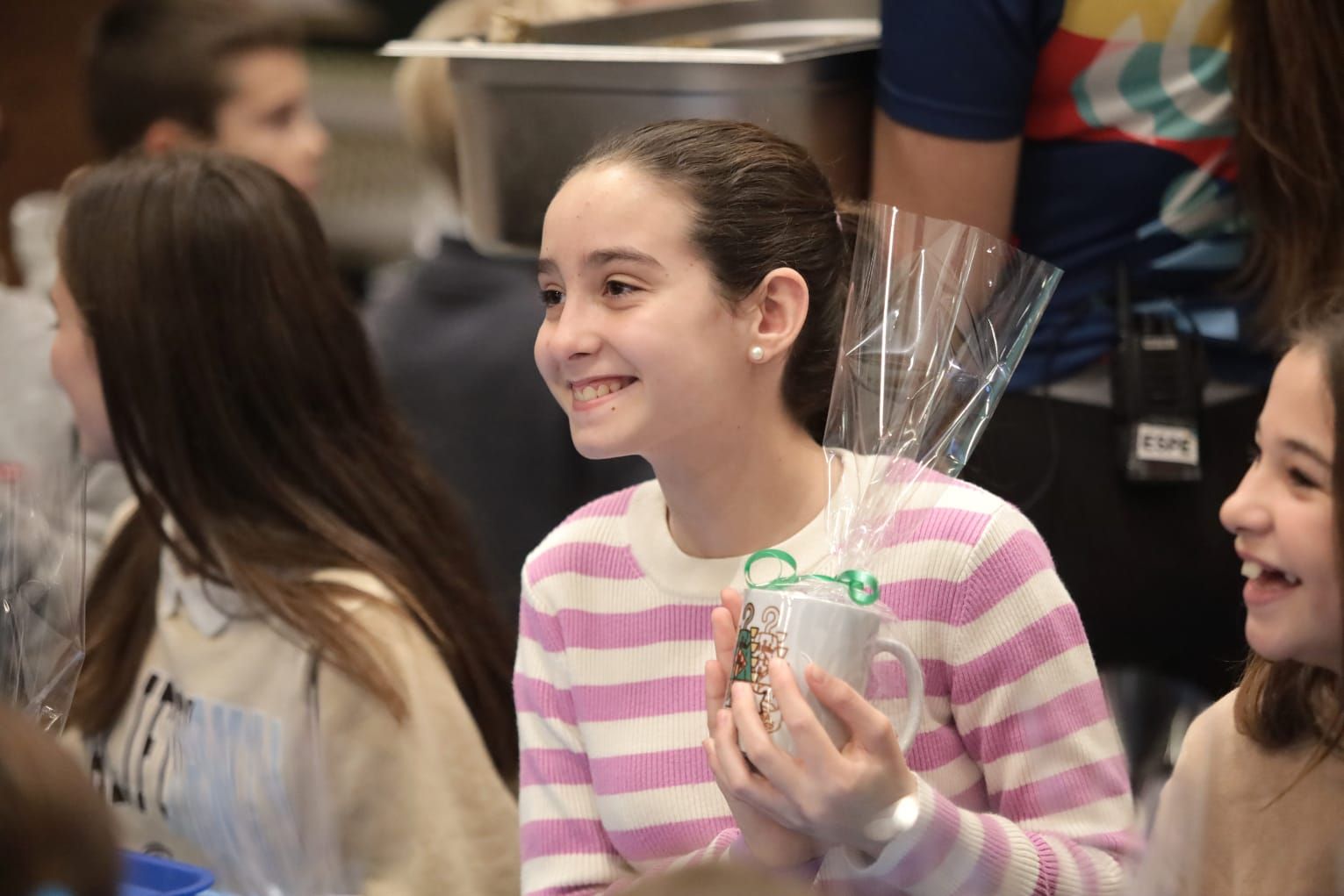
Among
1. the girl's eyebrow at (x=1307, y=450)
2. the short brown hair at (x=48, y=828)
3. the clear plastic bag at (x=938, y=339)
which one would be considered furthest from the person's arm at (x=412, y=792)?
the girl's eyebrow at (x=1307, y=450)

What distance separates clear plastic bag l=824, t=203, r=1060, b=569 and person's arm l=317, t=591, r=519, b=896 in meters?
0.72

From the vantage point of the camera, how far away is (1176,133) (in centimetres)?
193

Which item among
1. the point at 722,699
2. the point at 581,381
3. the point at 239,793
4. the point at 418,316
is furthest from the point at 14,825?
the point at 418,316

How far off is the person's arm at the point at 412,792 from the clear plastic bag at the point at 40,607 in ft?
1.19

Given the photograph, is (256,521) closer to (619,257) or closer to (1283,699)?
(619,257)

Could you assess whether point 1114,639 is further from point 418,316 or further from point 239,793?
point 418,316

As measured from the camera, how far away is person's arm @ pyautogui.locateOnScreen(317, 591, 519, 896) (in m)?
1.98

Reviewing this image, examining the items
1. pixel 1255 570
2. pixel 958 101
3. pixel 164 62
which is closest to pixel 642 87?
pixel 958 101

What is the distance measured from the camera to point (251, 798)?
2.00 m

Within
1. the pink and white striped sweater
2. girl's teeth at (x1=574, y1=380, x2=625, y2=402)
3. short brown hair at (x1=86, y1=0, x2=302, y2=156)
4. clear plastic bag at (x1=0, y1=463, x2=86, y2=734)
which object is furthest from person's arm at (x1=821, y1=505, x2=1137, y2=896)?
Answer: short brown hair at (x1=86, y1=0, x2=302, y2=156)

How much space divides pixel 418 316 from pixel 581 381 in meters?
1.43

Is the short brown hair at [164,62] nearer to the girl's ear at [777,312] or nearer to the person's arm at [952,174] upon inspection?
the person's arm at [952,174]

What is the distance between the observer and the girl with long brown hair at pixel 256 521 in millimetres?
2023

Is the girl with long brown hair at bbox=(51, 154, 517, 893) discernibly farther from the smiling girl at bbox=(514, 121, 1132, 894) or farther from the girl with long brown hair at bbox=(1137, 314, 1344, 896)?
the girl with long brown hair at bbox=(1137, 314, 1344, 896)
